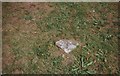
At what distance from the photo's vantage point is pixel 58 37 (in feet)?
21.5

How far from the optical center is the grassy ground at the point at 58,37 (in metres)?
5.86

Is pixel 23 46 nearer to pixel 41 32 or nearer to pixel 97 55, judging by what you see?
pixel 41 32

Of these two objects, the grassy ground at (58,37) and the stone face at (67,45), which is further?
the stone face at (67,45)

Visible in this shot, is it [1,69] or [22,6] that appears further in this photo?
[22,6]

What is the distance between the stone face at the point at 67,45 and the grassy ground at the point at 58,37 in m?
0.11

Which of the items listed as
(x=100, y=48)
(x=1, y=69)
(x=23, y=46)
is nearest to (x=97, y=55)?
(x=100, y=48)

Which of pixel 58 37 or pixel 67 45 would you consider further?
pixel 58 37

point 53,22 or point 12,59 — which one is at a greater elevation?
point 53,22

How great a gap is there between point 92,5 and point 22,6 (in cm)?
240

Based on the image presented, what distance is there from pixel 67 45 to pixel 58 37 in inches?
15.8

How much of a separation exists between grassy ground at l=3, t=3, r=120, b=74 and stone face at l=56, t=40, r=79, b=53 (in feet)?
0.37

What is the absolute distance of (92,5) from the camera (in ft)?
25.1

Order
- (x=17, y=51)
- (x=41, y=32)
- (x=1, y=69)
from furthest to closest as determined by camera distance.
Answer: (x=41, y=32) → (x=17, y=51) → (x=1, y=69)

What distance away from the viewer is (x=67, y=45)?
20.8 ft
